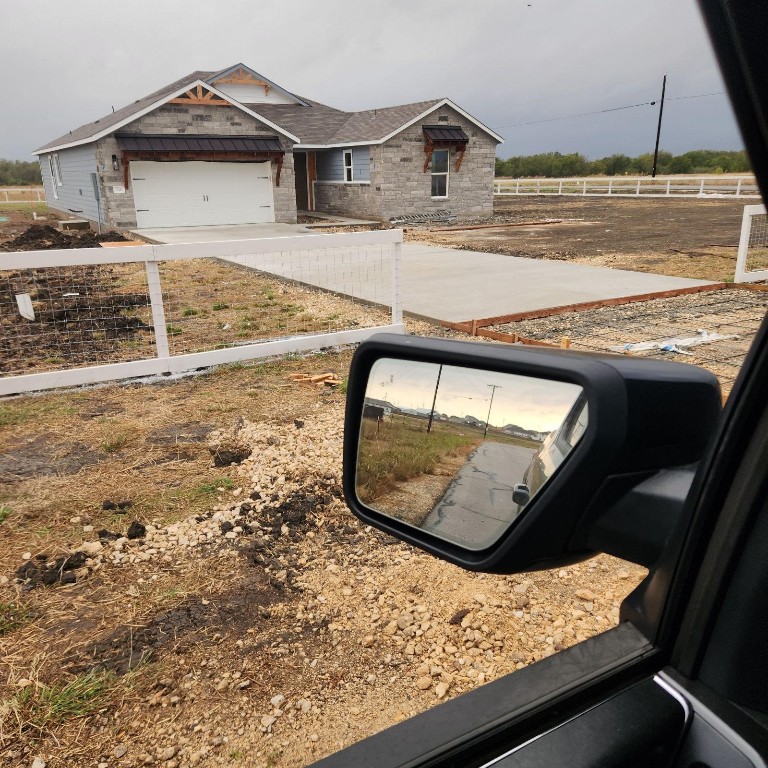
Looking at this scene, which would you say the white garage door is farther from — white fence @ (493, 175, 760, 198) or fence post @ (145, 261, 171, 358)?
fence post @ (145, 261, 171, 358)

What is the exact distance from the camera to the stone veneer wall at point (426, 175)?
24.7 metres

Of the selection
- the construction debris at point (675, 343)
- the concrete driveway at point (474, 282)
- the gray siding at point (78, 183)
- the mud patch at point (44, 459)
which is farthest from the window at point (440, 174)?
the mud patch at point (44, 459)

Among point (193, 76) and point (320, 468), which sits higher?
point (193, 76)

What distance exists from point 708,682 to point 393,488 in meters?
0.68

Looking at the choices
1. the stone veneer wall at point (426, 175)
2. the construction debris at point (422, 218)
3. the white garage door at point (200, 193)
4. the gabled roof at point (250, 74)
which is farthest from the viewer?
the gabled roof at point (250, 74)

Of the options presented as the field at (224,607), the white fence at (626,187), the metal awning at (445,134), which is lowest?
the field at (224,607)

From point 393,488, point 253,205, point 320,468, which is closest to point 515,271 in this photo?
point 320,468

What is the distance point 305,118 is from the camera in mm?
30250

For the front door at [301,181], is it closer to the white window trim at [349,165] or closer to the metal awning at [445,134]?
the white window trim at [349,165]

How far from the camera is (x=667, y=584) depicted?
110 centimetres

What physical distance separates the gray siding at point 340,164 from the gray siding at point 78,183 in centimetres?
950

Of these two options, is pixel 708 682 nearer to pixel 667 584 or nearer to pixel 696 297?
pixel 667 584

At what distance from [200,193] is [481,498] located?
24814 millimetres

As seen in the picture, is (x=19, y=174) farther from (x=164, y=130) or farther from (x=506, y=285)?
(x=506, y=285)
